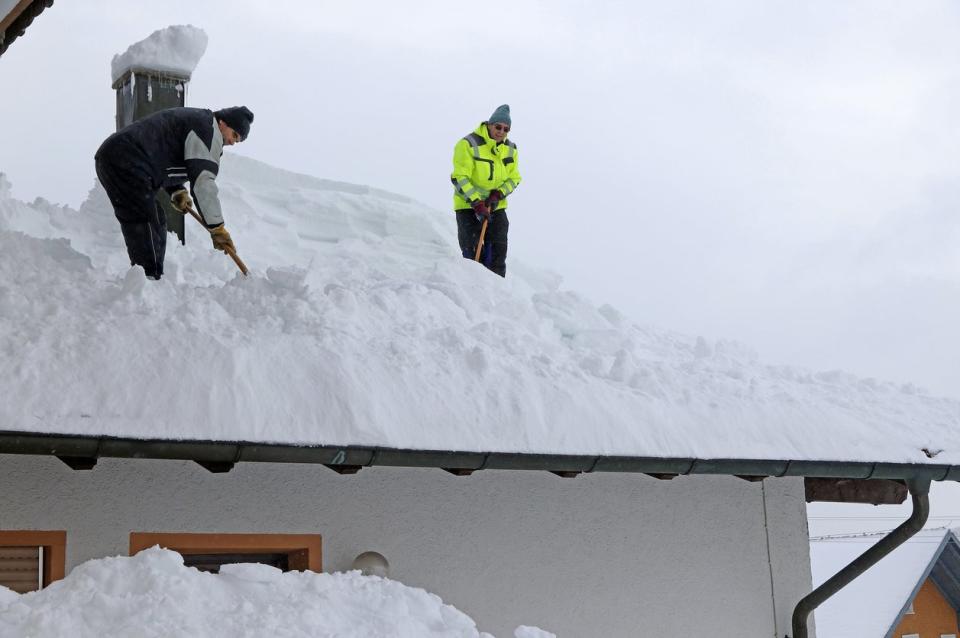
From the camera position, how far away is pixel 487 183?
9117 millimetres

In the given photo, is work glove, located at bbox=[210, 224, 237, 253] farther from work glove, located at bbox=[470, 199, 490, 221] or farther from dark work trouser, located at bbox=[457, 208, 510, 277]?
dark work trouser, located at bbox=[457, 208, 510, 277]

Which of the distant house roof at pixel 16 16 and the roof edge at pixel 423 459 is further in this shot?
the distant house roof at pixel 16 16

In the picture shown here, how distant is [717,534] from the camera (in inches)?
243

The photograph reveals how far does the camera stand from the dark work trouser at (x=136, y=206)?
642 centimetres

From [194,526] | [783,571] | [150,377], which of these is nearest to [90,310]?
[150,377]

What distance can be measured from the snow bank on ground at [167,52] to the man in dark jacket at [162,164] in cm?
229

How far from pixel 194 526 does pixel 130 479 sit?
0.30m

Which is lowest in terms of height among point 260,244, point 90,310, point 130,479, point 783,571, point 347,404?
point 783,571

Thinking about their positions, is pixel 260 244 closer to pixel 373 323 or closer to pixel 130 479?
pixel 373 323

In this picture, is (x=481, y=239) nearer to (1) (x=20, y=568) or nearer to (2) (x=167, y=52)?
(2) (x=167, y=52)

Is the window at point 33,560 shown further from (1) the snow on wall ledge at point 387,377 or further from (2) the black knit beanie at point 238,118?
(2) the black knit beanie at point 238,118

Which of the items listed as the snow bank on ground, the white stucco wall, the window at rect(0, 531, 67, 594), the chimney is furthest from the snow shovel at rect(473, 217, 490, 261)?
the window at rect(0, 531, 67, 594)

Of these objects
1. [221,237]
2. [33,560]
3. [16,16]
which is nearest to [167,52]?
[221,237]

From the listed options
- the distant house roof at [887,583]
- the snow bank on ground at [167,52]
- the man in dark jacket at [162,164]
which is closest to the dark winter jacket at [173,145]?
the man in dark jacket at [162,164]
